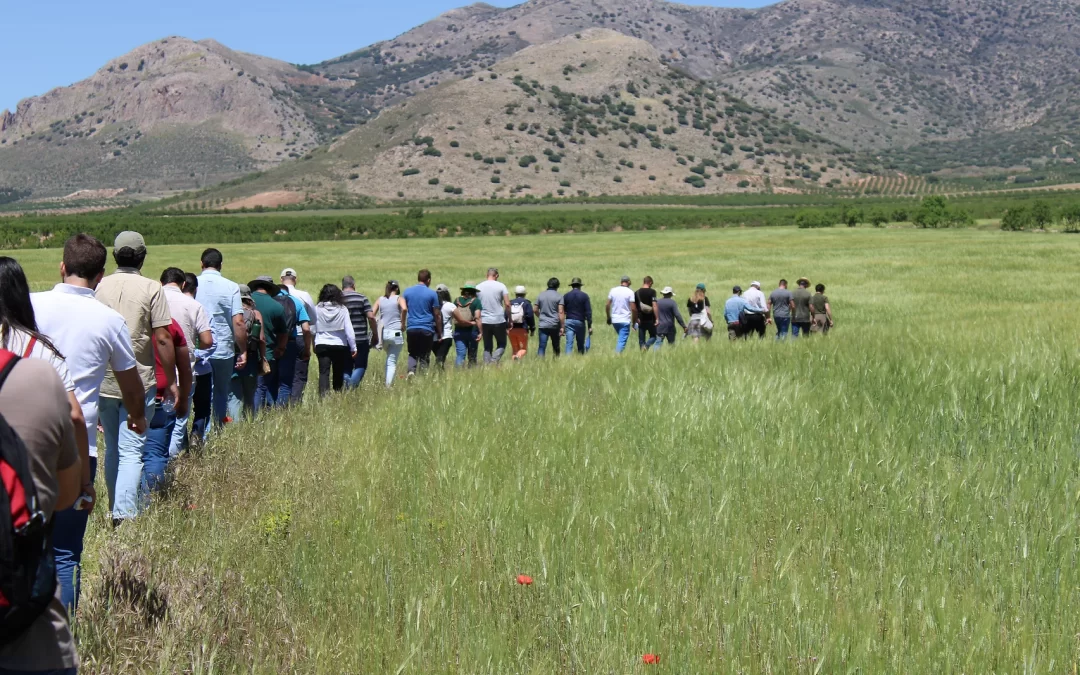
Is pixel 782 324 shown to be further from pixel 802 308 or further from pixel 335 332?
pixel 335 332

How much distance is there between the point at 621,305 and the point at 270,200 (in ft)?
416

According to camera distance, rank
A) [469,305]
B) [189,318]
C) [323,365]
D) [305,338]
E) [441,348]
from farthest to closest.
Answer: [441,348] → [469,305] → [323,365] → [305,338] → [189,318]

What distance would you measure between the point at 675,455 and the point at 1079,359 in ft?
17.9

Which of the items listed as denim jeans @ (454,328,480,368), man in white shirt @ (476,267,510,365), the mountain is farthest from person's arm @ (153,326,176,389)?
the mountain

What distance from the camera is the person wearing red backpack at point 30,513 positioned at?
2.65 metres

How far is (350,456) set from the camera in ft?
25.8

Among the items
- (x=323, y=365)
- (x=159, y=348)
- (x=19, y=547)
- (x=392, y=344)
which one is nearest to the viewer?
(x=19, y=547)

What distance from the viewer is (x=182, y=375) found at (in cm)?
696

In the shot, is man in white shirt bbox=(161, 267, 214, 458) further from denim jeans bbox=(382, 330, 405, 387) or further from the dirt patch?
the dirt patch

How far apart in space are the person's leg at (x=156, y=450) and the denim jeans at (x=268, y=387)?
4.80m

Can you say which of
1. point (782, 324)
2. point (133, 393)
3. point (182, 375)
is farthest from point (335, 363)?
point (782, 324)

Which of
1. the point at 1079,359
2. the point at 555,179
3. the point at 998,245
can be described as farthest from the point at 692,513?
the point at 555,179

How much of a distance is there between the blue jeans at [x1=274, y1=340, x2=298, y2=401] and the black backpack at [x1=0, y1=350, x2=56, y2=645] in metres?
9.51

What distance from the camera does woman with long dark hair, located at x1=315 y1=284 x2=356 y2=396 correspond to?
506 inches
